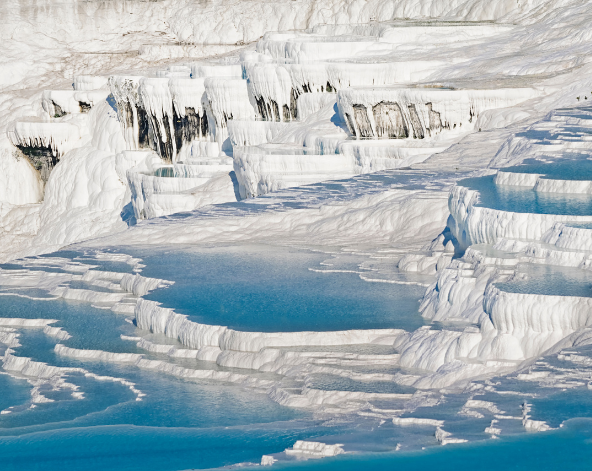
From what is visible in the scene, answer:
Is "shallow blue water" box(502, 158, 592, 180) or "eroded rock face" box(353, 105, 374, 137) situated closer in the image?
"shallow blue water" box(502, 158, 592, 180)

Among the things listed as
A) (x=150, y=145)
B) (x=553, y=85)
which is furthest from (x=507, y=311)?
(x=150, y=145)

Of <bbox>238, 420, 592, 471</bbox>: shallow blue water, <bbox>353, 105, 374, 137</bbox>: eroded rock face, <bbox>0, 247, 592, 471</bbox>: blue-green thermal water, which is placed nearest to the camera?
<bbox>238, 420, 592, 471</bbox>: shallow blue water

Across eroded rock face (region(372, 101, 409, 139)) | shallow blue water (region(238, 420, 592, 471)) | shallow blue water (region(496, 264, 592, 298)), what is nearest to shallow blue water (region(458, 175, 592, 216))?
shallow blue water (region(496, 264, 592, 298))

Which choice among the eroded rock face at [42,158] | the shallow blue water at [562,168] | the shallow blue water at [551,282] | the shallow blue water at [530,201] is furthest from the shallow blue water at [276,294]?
the eroded rock face at [42,158]

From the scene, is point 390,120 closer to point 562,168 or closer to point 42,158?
point 562,168

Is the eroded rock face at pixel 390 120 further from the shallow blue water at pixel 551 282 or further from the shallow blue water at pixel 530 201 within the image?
the shallow blue water at pixel 551 282

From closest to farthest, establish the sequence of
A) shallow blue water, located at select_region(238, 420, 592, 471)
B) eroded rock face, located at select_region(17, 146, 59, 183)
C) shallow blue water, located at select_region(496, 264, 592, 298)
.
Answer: shallow blue water, located at select_region(238, 420, 592, 471)
shallow blue water, located at select_region(496, 264, 592, 298)
eroded rock face, located at select_region(17, 146, 59, 183)

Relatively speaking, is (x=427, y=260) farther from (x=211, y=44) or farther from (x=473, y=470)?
(x=211, y=44)

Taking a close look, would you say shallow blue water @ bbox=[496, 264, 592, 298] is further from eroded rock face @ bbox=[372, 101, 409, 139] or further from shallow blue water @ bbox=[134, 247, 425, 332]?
eroded rock face @ bbox=[372, 101, 409, 139]
